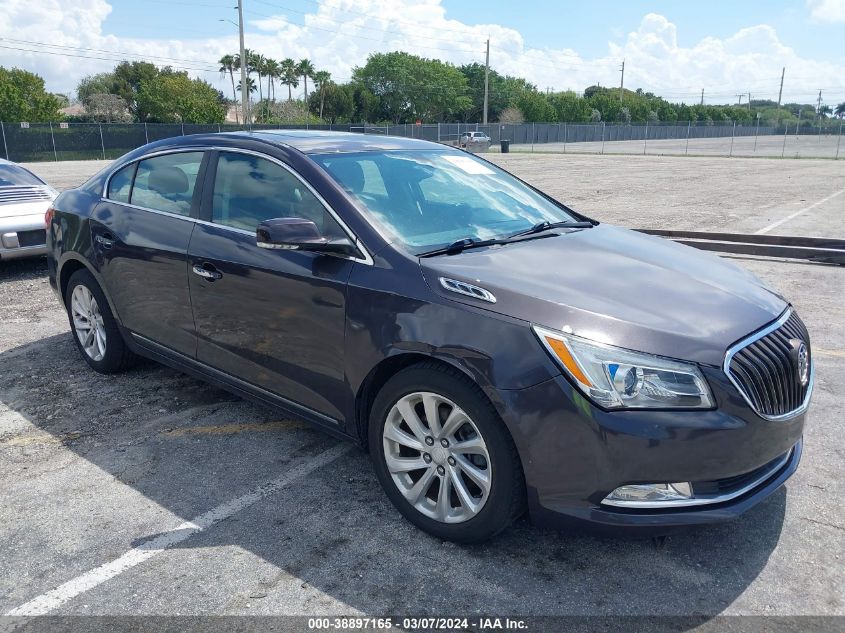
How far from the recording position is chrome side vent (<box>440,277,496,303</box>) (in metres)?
2.83

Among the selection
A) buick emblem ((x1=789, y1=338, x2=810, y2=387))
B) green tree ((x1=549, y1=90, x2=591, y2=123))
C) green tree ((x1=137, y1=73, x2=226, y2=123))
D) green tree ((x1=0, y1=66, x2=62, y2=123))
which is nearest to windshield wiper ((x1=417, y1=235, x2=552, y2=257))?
buick emblem ((x1=789, y1=338, x2=810, y2=387))

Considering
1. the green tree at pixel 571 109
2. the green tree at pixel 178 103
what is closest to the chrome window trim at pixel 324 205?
the green tree at pixel 178 103

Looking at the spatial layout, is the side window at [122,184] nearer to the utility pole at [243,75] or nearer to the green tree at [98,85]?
the utility pole at [243,75]

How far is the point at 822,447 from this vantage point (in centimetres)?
392

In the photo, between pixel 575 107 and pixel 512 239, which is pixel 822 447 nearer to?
pixel 512 239

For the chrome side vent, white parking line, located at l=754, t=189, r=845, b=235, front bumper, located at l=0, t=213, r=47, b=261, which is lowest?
white parking line, located at l=754, t=189, r=845, b=235

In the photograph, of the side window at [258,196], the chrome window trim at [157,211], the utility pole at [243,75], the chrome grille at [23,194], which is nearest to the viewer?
the side window at [258,196]

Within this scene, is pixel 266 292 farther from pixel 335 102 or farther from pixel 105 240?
pixel 335 102

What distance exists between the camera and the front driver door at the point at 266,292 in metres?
3.35

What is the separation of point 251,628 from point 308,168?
2.14 metres

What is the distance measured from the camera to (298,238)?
10.5ft

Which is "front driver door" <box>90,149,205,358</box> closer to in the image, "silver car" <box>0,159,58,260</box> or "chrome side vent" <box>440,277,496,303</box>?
"chrome side vent" <box>440,277,496,303</box>

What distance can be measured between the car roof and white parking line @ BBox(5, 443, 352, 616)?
5.50 feet

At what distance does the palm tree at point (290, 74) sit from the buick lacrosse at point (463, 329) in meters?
118
